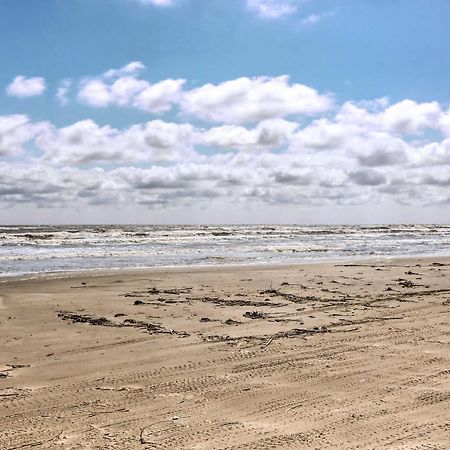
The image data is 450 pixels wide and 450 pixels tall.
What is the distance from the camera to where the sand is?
13.6ft

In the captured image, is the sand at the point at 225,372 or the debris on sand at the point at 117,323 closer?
the sand at the point at 225,372

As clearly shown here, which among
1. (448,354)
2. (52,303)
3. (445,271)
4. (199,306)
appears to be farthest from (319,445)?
(445,271)

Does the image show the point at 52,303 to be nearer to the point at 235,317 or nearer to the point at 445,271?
the point at 235,317

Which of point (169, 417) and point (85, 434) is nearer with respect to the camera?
point (85, 434)

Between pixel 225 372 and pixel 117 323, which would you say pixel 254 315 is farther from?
pixel 225 372

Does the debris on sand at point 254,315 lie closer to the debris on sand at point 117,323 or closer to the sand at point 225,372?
the sand at point 225,372

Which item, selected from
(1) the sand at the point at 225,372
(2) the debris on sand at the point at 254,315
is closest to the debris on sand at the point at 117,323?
(1) the sand at the point at 225,372

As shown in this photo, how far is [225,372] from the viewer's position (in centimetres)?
576

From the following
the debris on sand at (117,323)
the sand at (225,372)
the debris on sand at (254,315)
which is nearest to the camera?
the sand at (225,372)

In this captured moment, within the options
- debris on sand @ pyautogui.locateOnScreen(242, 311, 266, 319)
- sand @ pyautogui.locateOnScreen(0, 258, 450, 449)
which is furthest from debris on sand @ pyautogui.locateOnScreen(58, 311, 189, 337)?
debris on sand @ pyautogui.locateOnScreen(242, 311, 266, 319)

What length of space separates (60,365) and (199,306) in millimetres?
4569

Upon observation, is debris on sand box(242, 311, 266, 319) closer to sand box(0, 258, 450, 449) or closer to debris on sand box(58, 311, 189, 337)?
sand box(0, 258, 450, 449)

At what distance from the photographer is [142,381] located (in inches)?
215

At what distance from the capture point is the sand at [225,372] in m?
4.15
